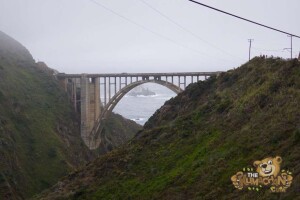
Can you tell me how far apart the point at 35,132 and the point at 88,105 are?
9.91 meters

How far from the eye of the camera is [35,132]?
154 feet

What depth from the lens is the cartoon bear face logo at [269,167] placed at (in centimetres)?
1125

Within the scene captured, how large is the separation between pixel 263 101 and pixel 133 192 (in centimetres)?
761

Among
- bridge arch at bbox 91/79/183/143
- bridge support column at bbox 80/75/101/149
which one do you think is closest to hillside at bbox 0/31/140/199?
bridge support column at bbox 80/75/101/149

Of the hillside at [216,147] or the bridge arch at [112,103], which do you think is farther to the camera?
the bridge arch at [112,103]

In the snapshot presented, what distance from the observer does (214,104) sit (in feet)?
84.1

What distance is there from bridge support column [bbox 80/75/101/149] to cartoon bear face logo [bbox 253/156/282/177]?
43833mm

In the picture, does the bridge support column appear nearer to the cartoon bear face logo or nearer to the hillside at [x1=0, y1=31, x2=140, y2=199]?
the hillside at [x1=0, y1=31, x2=140, y2=199]

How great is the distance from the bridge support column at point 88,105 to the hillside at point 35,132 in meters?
1.34

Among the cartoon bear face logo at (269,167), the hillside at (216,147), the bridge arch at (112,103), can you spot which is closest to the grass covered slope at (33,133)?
the bridge arch at (112,103)

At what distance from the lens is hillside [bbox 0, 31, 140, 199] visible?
38.6 metres

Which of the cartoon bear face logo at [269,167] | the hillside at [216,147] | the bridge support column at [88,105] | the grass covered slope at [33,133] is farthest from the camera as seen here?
the bridge support column at [88,105]

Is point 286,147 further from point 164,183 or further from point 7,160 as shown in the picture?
point 7,160

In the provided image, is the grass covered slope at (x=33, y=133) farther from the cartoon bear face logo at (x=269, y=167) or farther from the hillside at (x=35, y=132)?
the cartoon bear face logo at (x=269, y=167)
